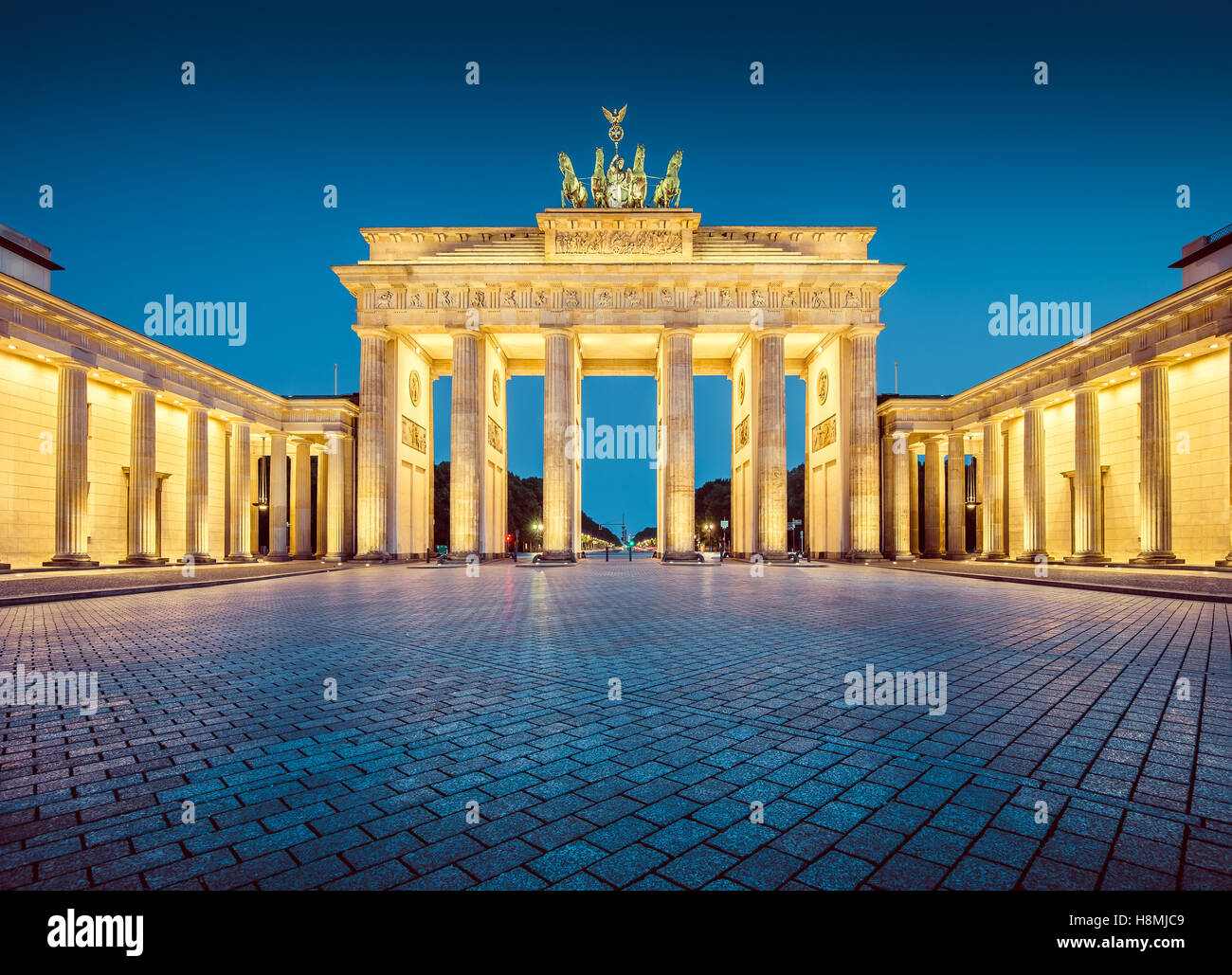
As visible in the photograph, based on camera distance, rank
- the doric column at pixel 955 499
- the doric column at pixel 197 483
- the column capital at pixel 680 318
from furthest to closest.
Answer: the doric column at pixel 955 499
the column capital at pixel 680 318
the doric column at pixel 197 483

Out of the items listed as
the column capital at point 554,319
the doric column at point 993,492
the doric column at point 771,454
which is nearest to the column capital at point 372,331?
the column capital at point 554,319

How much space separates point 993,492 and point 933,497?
17.4 feet

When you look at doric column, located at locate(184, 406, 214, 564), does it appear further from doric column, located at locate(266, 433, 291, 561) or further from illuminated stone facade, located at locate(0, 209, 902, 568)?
doric column, located at locate(266, 433, 291, 561)

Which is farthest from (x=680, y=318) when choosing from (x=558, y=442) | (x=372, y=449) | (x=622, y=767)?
(x=622, y=767)

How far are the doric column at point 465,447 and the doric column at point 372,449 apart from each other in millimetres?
3916

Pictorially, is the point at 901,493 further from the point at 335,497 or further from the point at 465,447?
the point at 335,497

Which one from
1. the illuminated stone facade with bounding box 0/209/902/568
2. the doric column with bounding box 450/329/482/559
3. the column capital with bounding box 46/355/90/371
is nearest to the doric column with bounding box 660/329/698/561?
the illuminated stone facade with bounding box 0/209/902/568

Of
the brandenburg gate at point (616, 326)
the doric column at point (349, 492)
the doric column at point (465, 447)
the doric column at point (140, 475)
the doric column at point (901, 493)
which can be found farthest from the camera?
the doric column at point (349, 492)

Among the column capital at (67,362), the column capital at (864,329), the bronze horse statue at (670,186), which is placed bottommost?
the column capital at (67,362)

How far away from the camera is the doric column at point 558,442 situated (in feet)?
110

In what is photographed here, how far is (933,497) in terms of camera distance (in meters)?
41.5

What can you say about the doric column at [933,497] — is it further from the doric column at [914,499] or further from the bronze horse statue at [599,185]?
the bronze horse statue at [599,185]

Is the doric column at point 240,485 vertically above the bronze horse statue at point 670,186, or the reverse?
the bronze horse statue at point 670,186
